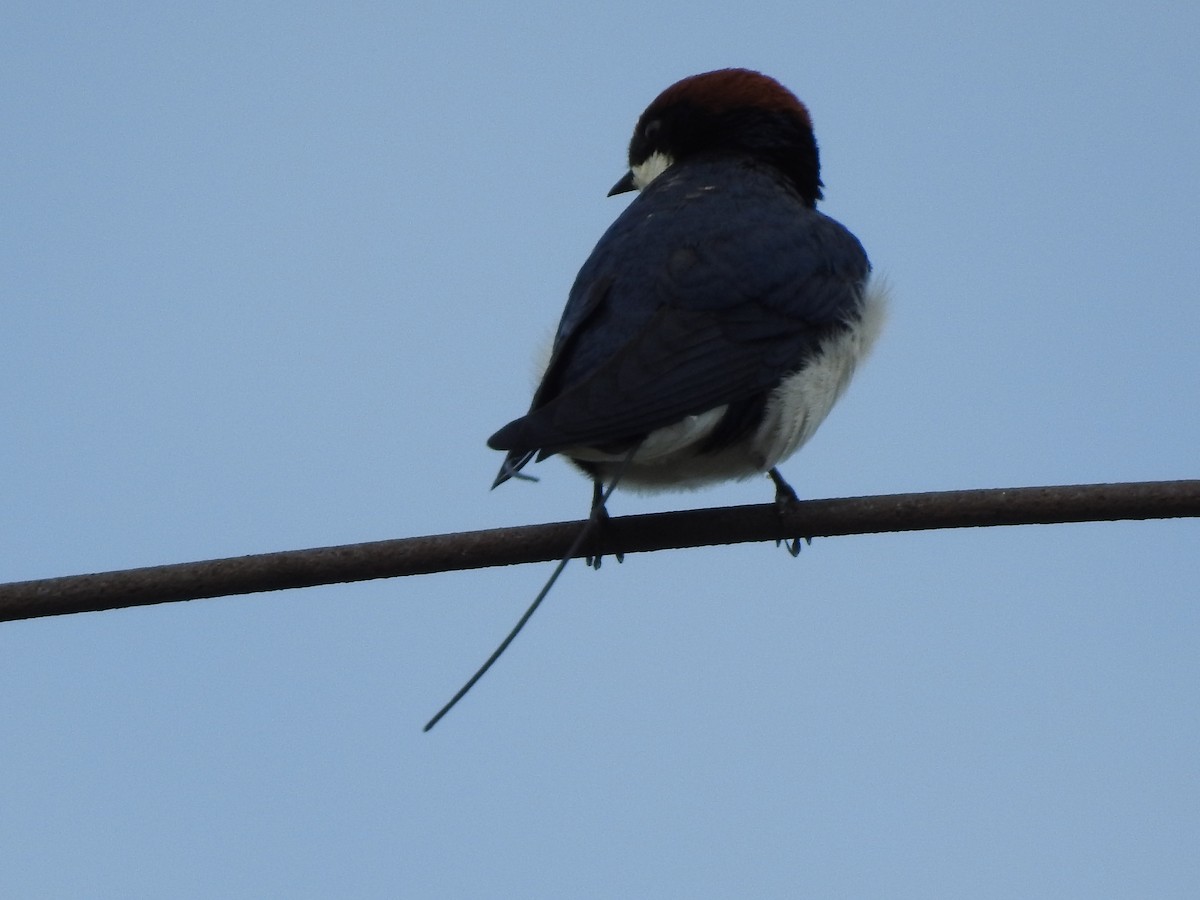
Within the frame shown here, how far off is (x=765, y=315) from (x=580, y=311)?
0.47m

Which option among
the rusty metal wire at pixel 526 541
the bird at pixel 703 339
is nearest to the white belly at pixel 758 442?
the bird at pixel 703 339

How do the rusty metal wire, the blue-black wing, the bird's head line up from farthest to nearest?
1. the bird's head
2. the blue-black wing
3. the rusty metal wire

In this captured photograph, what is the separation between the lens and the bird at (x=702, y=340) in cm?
340

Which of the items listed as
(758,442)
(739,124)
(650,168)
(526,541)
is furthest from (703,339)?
(650,168)

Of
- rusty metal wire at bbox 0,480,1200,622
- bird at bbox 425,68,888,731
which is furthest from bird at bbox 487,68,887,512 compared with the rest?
rusty metal wire at bbox 0,480,1200,622

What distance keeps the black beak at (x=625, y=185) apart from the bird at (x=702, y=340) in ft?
2.67

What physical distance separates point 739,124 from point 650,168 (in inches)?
17.9

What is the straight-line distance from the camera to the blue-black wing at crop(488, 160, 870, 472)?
11.0ft

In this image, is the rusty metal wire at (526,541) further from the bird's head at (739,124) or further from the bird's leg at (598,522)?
the bird's head at (739,124)

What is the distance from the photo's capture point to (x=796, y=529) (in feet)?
9.53

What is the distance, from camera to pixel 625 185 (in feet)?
18.2

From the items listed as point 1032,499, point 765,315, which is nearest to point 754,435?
point 765,315

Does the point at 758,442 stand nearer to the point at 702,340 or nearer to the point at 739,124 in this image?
the point at 702,340

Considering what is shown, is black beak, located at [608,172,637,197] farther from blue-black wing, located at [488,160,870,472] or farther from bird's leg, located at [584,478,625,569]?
bird's leg, located at [584,478,625,569]
